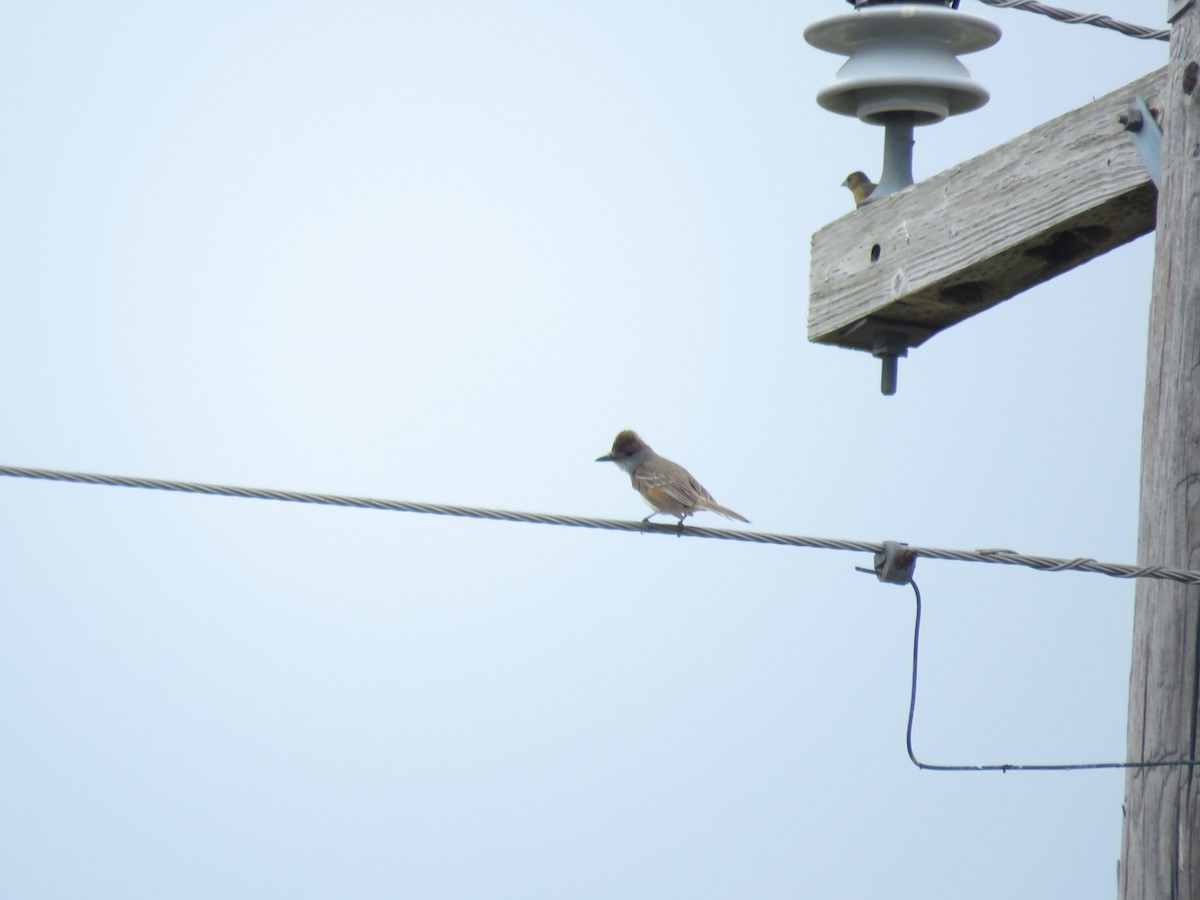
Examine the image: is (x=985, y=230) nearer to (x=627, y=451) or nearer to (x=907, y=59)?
(x=907, y=59)

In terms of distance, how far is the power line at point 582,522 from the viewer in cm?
392

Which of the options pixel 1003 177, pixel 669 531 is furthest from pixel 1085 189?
pixel 669 531

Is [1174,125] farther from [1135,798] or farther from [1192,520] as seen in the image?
[1135,798]

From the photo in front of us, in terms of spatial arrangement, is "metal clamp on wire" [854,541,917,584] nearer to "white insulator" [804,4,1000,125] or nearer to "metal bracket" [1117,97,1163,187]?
"metal bracket" [1117,97,1163,187]

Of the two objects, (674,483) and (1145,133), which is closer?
(1145,133)

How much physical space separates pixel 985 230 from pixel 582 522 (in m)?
1.51

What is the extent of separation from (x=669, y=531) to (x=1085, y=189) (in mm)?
1575

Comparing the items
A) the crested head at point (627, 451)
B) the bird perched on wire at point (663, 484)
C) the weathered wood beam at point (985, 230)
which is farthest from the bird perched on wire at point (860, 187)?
the crested head at point (627, 451)

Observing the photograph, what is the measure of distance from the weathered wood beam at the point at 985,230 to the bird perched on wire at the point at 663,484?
177 cm

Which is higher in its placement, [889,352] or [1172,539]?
[889,352]

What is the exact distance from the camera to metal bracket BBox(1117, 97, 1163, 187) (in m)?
4.23

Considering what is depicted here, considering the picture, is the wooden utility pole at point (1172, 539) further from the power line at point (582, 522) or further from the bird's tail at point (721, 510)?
the bird's tail at point (721, 510)

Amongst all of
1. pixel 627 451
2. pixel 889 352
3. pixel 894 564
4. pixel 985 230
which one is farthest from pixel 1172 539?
pixel 627 451

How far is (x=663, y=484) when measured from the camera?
24.3 ft
